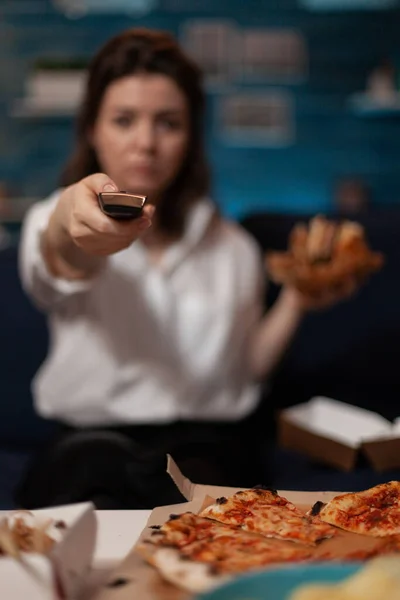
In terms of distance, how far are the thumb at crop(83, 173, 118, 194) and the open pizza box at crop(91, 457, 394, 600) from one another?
0.28m

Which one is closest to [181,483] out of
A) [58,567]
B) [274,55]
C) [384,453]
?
[58,567]

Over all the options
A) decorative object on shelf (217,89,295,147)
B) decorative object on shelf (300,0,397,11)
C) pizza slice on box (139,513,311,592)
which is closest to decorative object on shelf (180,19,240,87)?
decorative object on shelf (217,89,295,147)

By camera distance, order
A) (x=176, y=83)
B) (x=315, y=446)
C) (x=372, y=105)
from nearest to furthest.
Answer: (x=176, y=83) → (x=315, y=446) → (x=372, y=105)

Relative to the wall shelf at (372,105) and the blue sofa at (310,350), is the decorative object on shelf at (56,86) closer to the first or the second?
the wall shelf at (372,105)

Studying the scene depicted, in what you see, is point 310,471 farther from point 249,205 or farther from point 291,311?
point 249,205

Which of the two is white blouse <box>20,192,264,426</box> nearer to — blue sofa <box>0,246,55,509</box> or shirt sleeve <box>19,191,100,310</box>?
shirt sleeve <box>19,191,100,310</box>

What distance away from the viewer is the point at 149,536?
65 cm

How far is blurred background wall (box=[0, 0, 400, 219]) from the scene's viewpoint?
4.09m

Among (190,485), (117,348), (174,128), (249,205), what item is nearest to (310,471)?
(117,348)

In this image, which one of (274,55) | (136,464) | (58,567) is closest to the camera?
(58,567)

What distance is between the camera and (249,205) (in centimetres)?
426

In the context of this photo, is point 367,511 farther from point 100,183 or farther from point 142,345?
point 142,345

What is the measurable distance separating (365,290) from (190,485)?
3.90ft

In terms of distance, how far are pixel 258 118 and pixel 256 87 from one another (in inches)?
6.3
